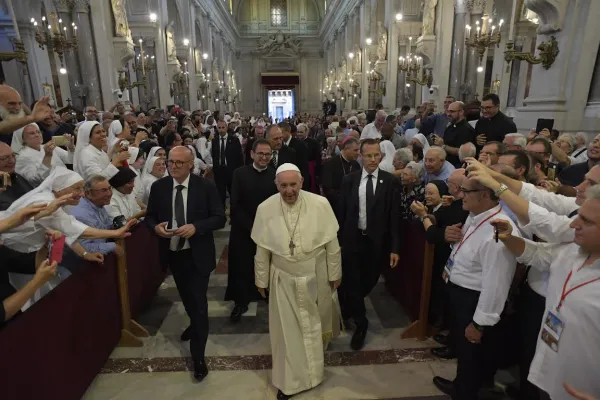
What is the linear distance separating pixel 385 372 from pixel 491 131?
3.50m

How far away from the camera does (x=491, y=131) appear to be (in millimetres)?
5023

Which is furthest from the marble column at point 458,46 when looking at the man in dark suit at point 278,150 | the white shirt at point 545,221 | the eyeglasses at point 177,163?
the eyeglasses at point 177,163

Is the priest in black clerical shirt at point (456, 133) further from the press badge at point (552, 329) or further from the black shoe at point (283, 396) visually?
the black shoe at point (283, 396)

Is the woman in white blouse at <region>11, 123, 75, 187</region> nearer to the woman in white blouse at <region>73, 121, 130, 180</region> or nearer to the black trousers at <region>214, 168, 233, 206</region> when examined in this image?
the woman in white blouse at <region>73, 121, 130, 180</region>

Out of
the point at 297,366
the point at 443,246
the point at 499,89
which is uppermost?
the point at 499,89

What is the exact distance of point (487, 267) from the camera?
234 cm

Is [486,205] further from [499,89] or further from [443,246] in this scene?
[499,89]

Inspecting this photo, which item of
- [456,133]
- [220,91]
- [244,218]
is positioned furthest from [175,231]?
[220,91]

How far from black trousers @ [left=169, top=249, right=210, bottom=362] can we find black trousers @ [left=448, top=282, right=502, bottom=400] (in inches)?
81.9

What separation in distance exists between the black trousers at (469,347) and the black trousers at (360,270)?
1165 mm

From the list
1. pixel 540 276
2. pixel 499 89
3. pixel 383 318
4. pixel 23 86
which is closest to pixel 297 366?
pixel 383 318

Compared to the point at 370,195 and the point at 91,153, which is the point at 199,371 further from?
the point at 91,153

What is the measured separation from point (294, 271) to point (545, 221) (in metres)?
1.76

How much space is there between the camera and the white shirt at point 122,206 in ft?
12.9
